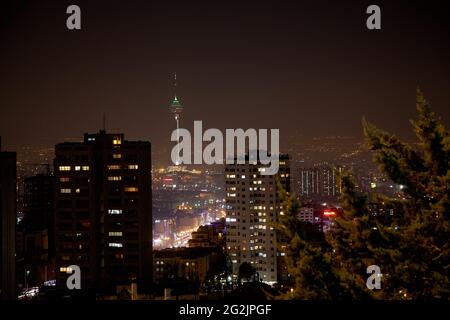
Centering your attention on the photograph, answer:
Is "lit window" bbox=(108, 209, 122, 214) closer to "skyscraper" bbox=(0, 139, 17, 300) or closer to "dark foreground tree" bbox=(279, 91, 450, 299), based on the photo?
"skyscraper" bbox=(0, 139, 17, 300)

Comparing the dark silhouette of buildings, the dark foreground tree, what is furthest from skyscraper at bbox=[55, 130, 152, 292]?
the dark foreground tree

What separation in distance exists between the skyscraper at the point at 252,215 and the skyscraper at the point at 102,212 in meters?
6.11

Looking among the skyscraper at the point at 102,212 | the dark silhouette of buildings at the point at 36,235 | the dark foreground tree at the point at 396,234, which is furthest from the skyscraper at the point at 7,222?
the dark foreground tree at the point at 396,234

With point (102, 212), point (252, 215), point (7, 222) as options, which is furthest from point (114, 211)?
point (252, 215)

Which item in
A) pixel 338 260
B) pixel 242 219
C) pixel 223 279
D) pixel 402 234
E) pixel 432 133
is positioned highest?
pixel 432 133

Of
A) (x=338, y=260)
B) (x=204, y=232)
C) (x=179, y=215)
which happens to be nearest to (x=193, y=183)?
(x=179, y=215)

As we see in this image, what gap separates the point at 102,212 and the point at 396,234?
1763cm

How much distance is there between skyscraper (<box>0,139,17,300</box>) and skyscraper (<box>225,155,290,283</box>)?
9.72m

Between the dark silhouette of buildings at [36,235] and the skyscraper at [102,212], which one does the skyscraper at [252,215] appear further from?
the dark silhouette of buildings at [36,235]

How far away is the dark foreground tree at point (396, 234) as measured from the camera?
3834mm

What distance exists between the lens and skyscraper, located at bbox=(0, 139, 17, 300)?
757 inches
